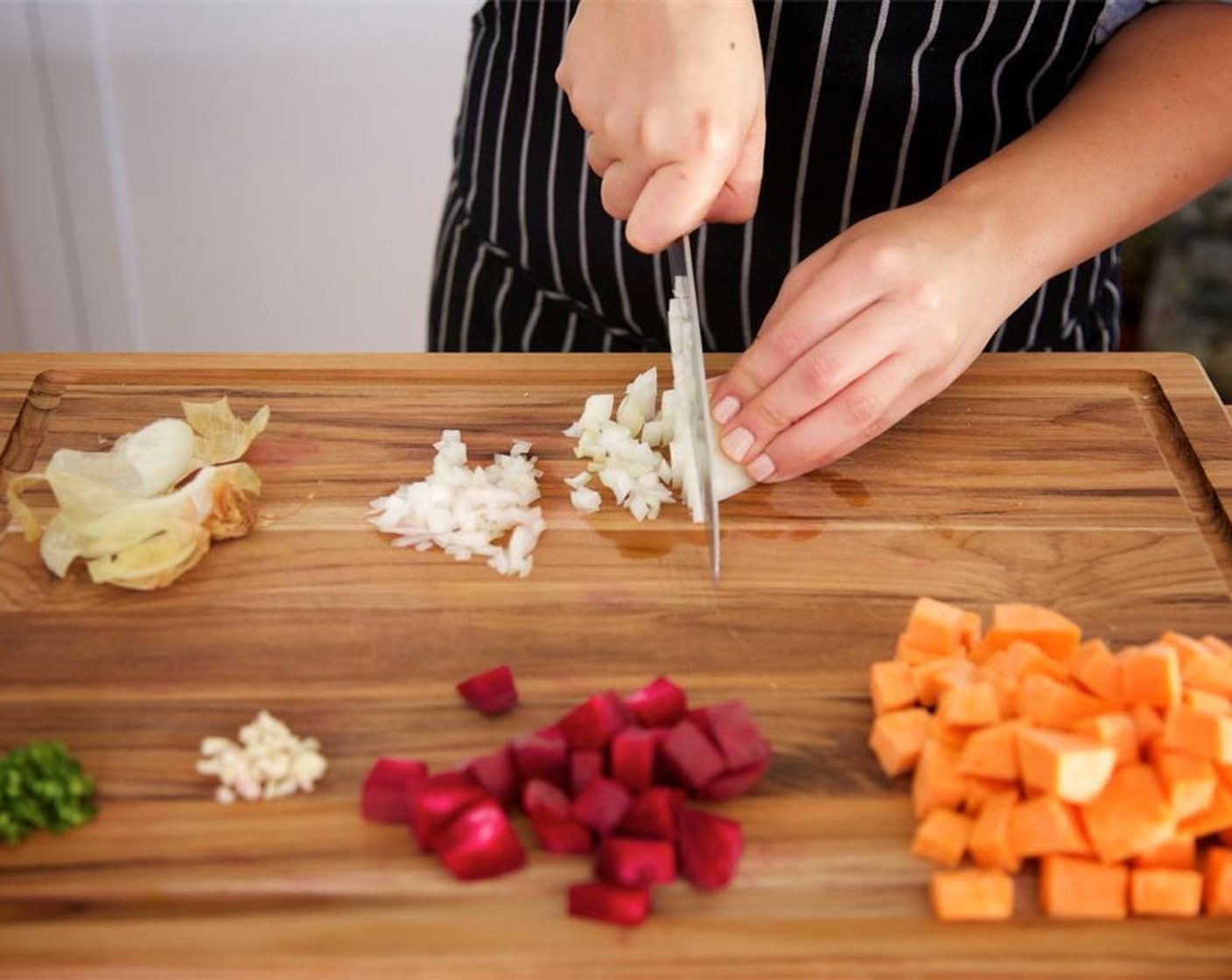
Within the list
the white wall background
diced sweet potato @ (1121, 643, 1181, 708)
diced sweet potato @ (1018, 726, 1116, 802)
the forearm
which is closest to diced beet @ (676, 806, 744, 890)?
diced sweet potato @ (1018, 726, 1116, 802)

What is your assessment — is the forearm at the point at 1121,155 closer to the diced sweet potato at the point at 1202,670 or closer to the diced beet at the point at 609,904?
the diced sweet potato at the point at 1202,670

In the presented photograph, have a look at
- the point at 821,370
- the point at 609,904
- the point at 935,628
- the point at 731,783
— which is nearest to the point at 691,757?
the point at 731,783

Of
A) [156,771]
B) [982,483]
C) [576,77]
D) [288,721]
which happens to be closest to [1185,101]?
[982,483]

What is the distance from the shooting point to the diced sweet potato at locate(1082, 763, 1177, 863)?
3.69ft

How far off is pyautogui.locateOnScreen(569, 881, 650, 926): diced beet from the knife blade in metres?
0.39

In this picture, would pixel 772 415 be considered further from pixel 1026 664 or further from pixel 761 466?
pixel 1026 664

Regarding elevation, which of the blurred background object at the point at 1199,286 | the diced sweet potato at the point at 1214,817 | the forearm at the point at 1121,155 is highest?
the forearm at the point at 1121,155

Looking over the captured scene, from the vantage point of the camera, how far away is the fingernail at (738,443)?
153 cm

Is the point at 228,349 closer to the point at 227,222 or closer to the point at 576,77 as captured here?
the point at 227,222

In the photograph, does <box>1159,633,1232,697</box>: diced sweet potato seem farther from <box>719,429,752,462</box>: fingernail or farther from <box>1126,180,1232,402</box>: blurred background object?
<box>1126,180,1232,402</box>: blurred background object

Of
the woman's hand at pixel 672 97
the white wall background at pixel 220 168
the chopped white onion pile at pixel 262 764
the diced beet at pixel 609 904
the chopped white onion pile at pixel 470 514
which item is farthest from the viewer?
the white wall background at pixel 220 168

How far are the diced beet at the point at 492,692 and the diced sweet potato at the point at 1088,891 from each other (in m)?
0.47

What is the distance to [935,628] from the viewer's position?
132cm

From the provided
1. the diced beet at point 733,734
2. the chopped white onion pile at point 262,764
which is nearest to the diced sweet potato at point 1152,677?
the diced beet at point 733,734
